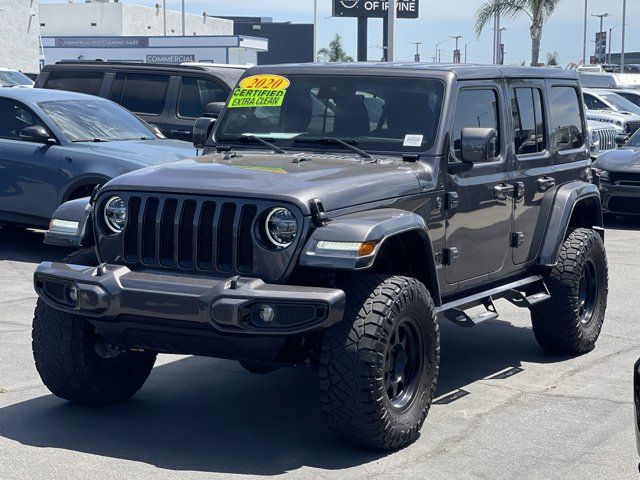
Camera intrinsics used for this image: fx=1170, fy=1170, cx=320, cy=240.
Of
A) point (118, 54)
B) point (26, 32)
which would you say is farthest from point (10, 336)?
point (118, 54)

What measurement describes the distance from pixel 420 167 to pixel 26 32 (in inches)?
1776

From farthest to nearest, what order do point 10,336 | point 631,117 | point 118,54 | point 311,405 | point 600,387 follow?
point 118,54
point 631,117
point 10,336
point 600,387
point 311,405

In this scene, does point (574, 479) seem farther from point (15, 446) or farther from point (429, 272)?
point (15, 446)

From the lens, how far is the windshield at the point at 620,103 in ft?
85.3

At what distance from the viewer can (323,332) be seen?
5570 mm

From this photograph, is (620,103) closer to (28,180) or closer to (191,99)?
(191,99)

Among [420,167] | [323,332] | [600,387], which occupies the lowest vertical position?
[600,387]

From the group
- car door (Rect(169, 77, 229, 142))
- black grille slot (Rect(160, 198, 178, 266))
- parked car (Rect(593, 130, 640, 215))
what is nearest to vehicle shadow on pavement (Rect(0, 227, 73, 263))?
car door (Rect(169, 77, 229, 142))

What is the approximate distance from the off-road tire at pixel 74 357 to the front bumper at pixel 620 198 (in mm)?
10613

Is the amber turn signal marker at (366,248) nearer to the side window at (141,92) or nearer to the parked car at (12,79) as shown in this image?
the side window at (141,92)

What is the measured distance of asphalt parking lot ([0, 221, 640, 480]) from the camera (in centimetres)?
554

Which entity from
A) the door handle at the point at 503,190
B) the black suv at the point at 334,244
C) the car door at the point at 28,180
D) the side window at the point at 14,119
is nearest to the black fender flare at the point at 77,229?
the black suv at the point at 334,244

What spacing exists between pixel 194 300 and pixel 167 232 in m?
0.55

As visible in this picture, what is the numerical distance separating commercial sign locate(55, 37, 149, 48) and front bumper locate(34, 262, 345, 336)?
55.3 metres
